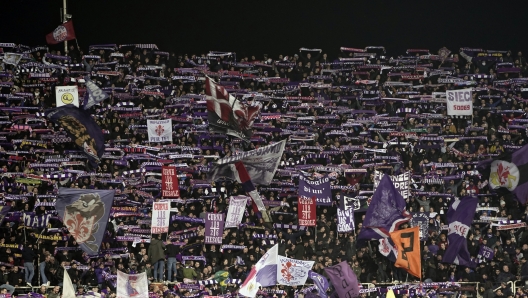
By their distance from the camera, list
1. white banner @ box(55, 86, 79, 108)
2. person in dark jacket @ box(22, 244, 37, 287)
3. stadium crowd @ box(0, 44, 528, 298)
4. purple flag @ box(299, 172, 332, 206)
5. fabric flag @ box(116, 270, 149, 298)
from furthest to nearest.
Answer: white banner @ box(55, 86, 79, 108), purple flag @ box(299, 172, 332, 206), stadium crowd @ box(0, 44, 528, 298), person in dark jacket @ box(22, 244, 37, 287), fabric flag @ box(116, 270, 149, 298)

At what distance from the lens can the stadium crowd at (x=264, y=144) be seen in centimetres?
2898

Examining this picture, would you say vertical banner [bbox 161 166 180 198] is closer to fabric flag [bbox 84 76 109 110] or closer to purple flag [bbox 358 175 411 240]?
fabric flag [bbox 84 76 109 110]

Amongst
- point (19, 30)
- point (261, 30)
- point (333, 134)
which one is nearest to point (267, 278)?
point (333, 134)

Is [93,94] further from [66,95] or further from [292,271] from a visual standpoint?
[292,271]

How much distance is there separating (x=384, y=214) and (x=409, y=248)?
4.77 feet

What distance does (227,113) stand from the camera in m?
31.5

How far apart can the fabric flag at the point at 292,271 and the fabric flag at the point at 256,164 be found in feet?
14.9

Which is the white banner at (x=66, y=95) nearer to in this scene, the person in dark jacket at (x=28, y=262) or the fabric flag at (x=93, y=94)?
the fabric flag at (x=93, y=94)

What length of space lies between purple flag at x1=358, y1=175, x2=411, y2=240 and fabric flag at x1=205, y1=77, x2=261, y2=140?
7.48 meters

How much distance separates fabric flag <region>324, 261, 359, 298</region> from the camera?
24.5m

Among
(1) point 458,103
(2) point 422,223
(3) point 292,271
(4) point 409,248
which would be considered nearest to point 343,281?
(4) point 409,248

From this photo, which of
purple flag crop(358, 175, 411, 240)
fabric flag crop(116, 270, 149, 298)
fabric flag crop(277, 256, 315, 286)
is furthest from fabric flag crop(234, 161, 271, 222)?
fabric flag crop(116, 270, 149, 298)

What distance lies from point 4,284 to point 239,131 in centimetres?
907

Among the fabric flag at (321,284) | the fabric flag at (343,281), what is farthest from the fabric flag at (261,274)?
the fabric flag at (343,281)
